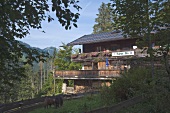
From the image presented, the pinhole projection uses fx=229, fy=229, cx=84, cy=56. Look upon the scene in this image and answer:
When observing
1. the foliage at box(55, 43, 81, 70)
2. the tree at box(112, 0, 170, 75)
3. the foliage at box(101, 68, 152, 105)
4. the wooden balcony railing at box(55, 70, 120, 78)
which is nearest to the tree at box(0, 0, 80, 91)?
the tree at box(112, 0, 170, 75)

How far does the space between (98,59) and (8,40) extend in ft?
101

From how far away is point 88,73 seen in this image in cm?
3181

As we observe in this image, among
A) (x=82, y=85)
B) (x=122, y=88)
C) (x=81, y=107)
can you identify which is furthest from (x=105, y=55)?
(x=122, y=88)

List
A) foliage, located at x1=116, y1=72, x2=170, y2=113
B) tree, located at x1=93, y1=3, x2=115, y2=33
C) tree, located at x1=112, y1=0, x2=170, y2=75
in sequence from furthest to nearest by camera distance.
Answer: tree, located at x1=93, y1=3, x2=115, y2=33, foliage, located at x1=116, y1=72, x2=170, y2=113, tree, located at x1=112, y1=0, x2=170, y2=75

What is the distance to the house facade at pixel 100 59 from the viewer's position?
30.5m

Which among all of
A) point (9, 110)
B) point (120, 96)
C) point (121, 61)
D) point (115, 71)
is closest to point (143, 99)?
point (120, 96)

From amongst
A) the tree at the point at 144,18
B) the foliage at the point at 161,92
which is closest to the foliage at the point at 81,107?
the foliage at the point at 161,92

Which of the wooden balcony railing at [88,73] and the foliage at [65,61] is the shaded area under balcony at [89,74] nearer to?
the wooden balcony railing at [88,73]

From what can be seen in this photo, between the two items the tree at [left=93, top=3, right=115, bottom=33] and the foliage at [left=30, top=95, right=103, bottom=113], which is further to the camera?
the tree at [left=93, top=3, right=115, bottom=33]

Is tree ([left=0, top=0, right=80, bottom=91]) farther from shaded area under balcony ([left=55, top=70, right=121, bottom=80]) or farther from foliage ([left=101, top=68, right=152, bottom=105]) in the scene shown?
shaded area under balcony ([left=55, top=70, right=121, bottom=80])

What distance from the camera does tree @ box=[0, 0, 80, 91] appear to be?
11.7 feet

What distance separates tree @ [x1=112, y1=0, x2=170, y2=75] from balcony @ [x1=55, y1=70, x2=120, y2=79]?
56.7ft

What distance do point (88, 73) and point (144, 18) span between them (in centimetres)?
2350

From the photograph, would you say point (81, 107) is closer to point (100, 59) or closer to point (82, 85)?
point (100, 59)
